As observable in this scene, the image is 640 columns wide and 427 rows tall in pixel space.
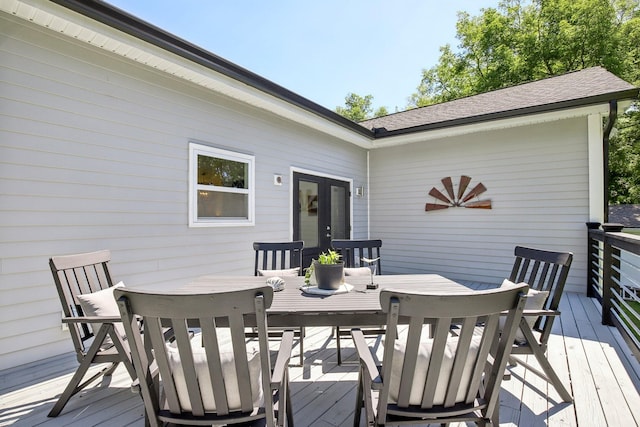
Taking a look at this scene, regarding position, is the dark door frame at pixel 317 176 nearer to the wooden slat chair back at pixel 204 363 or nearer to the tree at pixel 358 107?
the wooden slat chair back at pixel 204 363

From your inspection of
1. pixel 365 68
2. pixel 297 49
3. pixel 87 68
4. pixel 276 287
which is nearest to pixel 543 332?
pixel 276 287

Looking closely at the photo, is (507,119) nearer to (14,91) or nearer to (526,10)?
(14,91)

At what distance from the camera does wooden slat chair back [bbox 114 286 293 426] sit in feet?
3.81

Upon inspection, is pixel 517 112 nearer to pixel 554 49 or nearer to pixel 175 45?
pixel 175 45

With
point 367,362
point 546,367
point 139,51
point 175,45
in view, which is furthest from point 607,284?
point 139,51

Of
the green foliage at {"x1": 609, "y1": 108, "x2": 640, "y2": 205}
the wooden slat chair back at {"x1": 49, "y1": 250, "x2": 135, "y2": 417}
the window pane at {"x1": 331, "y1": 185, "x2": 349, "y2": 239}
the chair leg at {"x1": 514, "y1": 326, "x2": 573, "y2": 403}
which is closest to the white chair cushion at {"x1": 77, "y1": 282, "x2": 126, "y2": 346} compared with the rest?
the wooden slat chair back at {"x1": 49, "y1": 250, "x2": 135, "y2": 417}

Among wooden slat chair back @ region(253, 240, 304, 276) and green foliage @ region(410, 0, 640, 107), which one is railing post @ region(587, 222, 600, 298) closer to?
wooden slat chair back @ region(253, 240, 304, 276)

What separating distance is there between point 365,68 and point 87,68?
1242 centimetres

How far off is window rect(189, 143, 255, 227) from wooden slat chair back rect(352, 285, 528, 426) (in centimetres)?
327

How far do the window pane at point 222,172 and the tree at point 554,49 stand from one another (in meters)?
13.8

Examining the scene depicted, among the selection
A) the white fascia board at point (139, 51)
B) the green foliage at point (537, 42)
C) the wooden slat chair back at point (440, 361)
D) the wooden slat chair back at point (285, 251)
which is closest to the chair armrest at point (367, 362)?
the wooden slat chair back at point (440, 361)

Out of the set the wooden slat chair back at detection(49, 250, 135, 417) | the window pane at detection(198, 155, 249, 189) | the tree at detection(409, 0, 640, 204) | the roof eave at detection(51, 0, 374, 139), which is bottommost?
the wooden slat chair back at detection(49, 250, 135, 417)

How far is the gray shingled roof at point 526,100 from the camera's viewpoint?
4688 millimetres

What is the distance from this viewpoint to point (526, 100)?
557cm
